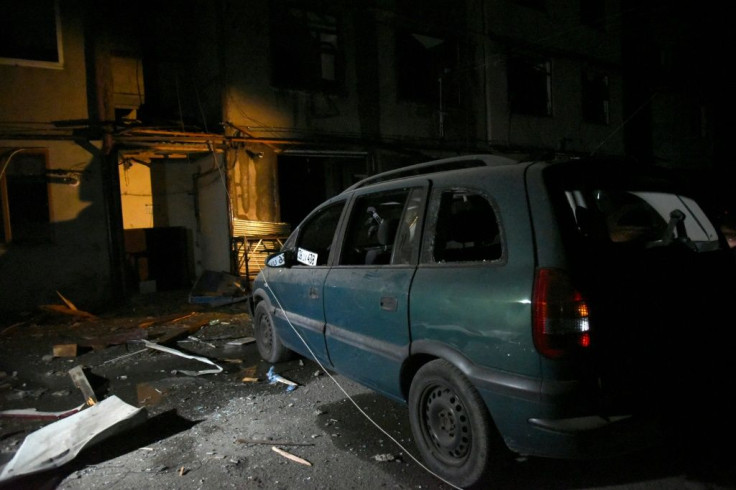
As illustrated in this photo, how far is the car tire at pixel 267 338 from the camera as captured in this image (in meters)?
5.21

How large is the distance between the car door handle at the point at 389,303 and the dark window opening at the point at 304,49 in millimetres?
8789

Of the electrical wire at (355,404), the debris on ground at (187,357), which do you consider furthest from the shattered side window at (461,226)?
the debris on ground at (187,357)

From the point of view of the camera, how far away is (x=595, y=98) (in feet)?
53.9

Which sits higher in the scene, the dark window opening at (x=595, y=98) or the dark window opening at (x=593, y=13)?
the dark window opening at (x=593, y=13)

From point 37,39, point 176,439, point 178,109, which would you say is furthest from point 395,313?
point 178,109

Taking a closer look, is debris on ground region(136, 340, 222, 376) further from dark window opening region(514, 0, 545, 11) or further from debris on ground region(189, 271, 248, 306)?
dark window opening region(514, 0, 545, 11)

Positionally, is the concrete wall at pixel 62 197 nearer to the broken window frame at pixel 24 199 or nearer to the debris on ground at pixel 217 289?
the broken window frame at pixel 24 199

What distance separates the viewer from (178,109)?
39.0 feet

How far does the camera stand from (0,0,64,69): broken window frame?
29.3 feet

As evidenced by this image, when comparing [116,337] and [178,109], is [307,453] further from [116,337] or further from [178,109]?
[178,109]

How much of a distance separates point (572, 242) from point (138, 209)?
12.2m

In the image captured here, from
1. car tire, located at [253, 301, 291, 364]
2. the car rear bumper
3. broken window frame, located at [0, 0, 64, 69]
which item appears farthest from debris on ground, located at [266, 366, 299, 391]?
broken window frame, located at [0, 0, 64, 69]

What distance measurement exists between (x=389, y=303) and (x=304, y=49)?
953 cm

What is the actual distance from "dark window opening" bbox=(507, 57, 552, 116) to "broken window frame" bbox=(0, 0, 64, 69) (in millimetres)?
11415
